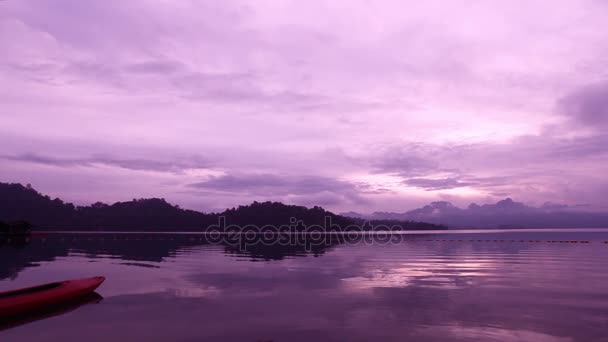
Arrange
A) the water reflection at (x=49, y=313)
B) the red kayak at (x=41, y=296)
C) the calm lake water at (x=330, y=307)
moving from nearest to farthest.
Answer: the calm lake water at (x=330, y=307)
the water reflection at (x=49, y=313)
the red kayak at (x=41, y=296)

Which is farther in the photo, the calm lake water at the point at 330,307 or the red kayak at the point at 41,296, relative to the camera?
the red kayak at the point at 41,296

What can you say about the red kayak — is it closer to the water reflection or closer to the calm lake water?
the water reflection

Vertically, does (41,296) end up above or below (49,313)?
above

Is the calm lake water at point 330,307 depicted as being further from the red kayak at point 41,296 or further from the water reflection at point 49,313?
the red kayak at point 41,296

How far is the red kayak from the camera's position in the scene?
20.0 metres

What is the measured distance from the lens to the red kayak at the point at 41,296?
19953mm

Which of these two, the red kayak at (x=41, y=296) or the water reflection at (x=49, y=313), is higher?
the red kayak at (x=41, y=296)

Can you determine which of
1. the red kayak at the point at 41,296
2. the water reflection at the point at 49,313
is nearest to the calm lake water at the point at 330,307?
the water reflection at the point at 49,313

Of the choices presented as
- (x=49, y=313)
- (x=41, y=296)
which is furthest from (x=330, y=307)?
(x=41, y=296)

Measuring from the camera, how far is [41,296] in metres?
21.8

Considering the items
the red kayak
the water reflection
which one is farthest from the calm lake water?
the red kayak

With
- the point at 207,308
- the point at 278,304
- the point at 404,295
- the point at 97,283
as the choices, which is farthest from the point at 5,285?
the point at 404,295

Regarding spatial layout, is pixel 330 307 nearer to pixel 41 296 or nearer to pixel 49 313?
pixel 49 313

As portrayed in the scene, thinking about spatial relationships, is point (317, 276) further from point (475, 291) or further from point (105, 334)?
point (105, 334)
